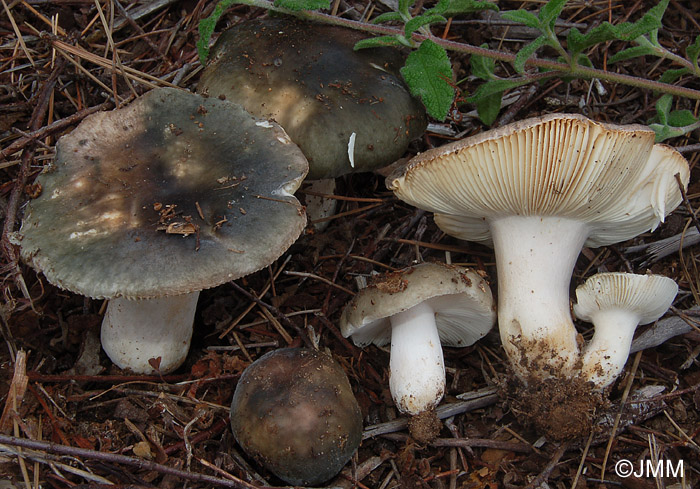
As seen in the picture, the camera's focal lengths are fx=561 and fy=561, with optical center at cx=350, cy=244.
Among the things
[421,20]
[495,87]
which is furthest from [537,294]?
[421,20]

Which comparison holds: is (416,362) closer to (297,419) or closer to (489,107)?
(297,419)

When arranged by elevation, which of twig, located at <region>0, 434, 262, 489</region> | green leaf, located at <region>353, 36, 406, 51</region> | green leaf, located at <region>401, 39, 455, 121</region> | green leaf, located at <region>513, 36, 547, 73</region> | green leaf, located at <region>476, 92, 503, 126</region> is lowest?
twig, located at <region>0, 434, 262, 489</region>

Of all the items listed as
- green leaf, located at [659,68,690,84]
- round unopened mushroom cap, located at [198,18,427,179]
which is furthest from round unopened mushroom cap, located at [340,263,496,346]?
green leaf, located at [659,68,690,84]

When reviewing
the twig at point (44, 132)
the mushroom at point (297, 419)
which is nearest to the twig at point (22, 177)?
the twig at point (44, 132)

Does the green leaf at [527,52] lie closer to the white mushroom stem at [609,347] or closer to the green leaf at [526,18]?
the green leaf at [526,18]

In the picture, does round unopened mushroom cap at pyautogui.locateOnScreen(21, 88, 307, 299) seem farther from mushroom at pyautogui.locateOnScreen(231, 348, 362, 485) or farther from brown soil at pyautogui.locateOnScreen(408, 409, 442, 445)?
brown soil at pyautogui.locateOnScreen(408, 409, 442, 445)

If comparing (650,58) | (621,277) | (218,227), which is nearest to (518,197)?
(621,277)

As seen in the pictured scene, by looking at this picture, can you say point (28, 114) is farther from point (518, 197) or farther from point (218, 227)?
point (518, 197)
